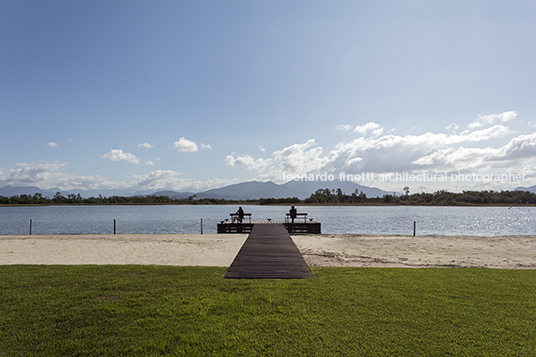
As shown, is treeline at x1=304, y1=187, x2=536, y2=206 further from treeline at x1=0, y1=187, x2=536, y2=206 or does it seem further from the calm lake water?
the calm lake water

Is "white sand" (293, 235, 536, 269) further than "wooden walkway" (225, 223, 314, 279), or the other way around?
"white sand" (293, 235, 536, 269)

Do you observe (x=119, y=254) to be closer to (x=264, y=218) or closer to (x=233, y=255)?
(x=233, y=255)

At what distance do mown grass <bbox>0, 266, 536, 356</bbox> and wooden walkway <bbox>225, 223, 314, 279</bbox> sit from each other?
1.66 feet

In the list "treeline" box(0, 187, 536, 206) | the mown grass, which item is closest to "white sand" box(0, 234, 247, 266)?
the mown grass

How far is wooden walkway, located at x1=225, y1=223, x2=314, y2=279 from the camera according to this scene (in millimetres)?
7590

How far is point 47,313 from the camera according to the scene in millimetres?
5109

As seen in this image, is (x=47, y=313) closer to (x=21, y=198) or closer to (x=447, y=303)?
(x=447, y=303)

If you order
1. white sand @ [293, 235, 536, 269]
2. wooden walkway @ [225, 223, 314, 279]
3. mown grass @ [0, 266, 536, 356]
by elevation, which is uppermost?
mown grass @ [0, 266, 536, 356]

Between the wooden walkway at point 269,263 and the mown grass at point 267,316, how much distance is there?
1.66 ft

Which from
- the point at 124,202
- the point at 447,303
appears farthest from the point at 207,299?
the point at 124,202

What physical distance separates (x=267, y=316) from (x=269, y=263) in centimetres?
389

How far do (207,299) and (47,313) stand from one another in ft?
9.28

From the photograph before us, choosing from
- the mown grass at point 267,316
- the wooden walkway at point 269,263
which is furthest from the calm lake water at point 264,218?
the mown grass at point 267,316

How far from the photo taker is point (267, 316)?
16.1 feet
